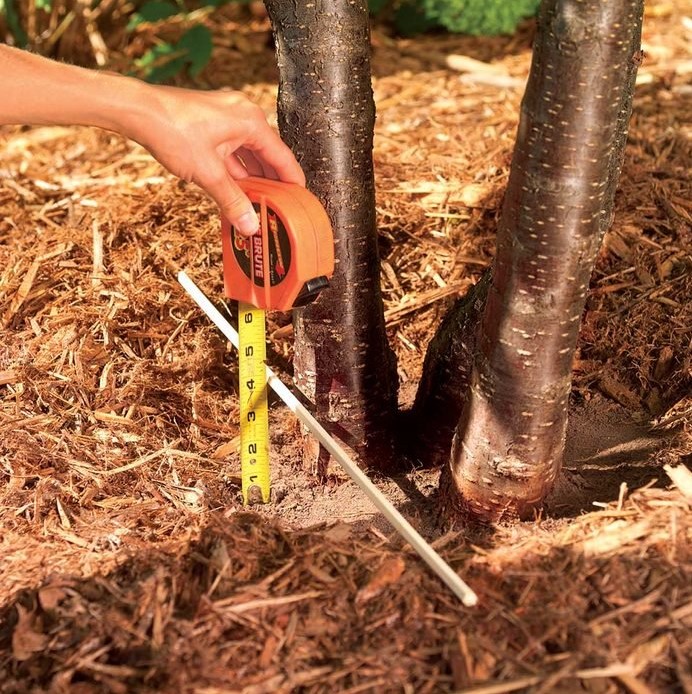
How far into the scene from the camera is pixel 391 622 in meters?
1.83

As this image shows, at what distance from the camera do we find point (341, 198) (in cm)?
244

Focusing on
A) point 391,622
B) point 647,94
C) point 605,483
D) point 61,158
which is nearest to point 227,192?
point 391,622

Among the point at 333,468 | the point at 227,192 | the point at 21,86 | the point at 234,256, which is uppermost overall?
the point at 21,86

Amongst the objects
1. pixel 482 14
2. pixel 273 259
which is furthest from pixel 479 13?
pixel 273 259

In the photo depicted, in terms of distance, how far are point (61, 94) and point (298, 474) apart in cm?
140

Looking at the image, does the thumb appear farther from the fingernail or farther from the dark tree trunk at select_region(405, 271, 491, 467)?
the dark tree trunk at select_region(405, 271, 491, 467)

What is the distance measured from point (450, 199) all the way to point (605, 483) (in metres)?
1.37

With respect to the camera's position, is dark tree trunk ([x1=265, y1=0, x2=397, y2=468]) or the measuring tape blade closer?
dark tree trunk ([x1=265, y1=0, x2=397, y2=468])

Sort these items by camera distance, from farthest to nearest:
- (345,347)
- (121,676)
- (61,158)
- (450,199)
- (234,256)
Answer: (61,158) < (450,199) < (345,347) < (234,256) < (121,676)

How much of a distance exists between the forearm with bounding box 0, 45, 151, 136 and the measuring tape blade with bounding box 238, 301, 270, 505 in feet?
2.32

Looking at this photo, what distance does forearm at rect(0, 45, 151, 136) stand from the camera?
197 cm

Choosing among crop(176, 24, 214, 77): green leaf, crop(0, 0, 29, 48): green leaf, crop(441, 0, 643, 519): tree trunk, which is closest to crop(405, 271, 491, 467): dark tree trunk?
crop(441, 0, 643, 519): tree trunk

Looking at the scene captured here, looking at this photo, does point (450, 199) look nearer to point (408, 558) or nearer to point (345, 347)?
point (345, 347)

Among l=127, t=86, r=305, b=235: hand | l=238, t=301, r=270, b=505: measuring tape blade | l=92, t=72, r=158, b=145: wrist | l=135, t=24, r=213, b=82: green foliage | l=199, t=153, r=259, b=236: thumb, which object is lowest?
l=238, t=301, r=270, b=505: measuring tape blade
